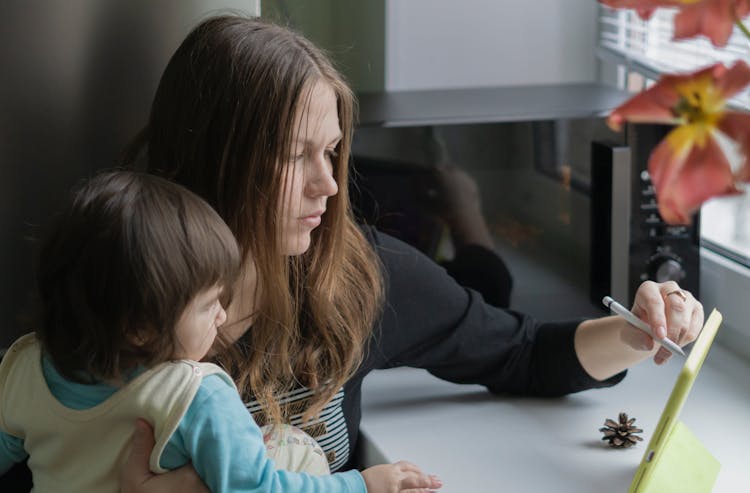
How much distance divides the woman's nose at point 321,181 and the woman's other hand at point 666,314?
1.18ft

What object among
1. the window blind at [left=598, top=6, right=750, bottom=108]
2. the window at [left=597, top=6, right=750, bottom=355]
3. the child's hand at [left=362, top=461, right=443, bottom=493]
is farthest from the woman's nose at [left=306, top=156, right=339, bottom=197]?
the window blind at [left=598, top=6, right=750, bottom=108]

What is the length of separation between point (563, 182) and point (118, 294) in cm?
71

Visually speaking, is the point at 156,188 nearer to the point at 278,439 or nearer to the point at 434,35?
the point at 278,439

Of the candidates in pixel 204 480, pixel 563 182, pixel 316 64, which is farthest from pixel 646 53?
pixel 204 480

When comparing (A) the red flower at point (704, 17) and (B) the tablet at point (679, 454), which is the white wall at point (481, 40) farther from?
(A) the red flower at point (704, 17)

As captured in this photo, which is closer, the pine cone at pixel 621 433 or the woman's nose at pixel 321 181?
the woman's nose at pixel 321 181

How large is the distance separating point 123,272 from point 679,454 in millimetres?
534

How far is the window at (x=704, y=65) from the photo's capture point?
4.76 feet

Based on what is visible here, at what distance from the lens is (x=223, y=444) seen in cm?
89

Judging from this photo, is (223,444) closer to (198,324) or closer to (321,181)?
(198,324)

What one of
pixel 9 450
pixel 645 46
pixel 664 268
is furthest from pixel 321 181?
pixel 645 46

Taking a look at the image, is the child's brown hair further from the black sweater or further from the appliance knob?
the appliance knob

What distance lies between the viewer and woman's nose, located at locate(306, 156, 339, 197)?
41.4 inches

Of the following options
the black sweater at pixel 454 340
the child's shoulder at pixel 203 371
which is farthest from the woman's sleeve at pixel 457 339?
the child's shoulder at pixel 203 371
